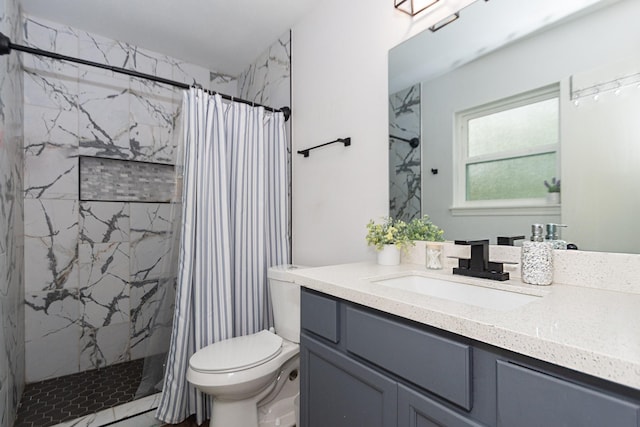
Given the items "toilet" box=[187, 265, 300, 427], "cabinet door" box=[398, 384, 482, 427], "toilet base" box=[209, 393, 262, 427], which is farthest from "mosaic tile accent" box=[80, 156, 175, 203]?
"cabinet door" box=[398, 384, 482, 427]

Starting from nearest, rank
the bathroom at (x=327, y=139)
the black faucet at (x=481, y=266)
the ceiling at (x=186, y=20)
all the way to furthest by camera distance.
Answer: the black faucet at (x=481, y=266), the bathroom at (x=327, y=139), the ceiling at (x=186, y=20)

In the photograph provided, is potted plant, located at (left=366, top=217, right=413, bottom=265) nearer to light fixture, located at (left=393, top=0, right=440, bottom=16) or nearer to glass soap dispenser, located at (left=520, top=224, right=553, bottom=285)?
glass soap dispenser, located at (left=520, top=224, right=553, bottom=285)

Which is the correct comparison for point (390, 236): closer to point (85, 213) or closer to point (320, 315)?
point (320, 315)

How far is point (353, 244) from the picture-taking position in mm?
1814

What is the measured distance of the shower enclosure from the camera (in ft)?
7.28

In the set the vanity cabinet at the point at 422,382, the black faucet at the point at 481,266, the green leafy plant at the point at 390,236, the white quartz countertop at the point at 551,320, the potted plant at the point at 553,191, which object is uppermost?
the potted plant at the point at 553,191

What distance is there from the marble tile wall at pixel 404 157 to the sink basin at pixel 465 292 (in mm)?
378

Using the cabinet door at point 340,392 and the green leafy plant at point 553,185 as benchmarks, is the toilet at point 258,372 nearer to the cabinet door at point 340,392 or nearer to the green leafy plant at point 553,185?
the cabinet door at point 340,392

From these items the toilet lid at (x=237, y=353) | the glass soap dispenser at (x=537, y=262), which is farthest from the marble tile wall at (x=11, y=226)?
the glass soap dispenser at (x=537, y=262)

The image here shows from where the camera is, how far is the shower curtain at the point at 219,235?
1771mm

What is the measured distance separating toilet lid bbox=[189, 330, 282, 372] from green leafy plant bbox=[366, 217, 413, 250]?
75cm

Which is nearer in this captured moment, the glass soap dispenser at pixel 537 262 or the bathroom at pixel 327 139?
the glass soap dispenser at pixel 537 262

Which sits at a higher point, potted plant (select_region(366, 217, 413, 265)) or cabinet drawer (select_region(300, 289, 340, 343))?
potted plant (select_region(366, 217, 413, 265))

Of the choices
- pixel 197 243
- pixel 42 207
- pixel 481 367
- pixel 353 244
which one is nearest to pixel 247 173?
pixel 197 243
